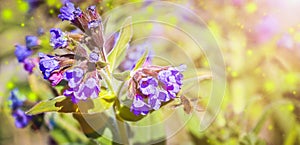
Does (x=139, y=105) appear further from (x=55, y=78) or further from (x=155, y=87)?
(x=55, y=78)

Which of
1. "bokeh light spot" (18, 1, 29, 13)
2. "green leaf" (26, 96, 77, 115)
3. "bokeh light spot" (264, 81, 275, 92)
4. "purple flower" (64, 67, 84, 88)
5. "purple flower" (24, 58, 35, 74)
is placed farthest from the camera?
"bokeh light spot" (18, 1, 29, 13)

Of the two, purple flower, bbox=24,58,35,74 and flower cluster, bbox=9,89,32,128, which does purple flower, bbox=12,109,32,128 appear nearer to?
flower cluster, bbox=9,89,32,128

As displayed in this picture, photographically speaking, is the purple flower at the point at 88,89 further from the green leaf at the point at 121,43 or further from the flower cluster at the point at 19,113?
the flower cluster at the point at 19,113

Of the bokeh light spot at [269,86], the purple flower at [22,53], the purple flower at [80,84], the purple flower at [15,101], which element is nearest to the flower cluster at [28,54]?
the purple flower at [22,53]

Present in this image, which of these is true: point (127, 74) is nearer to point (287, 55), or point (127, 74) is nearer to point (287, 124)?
point (287, 124)

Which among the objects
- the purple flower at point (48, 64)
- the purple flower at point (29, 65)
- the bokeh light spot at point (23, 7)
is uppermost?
the bokeh light spot at point (23, 7)

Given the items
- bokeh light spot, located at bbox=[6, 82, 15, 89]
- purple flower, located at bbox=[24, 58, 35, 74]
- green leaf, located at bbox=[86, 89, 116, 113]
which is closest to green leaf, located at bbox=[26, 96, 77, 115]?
green leaf, located at bbox=[86, 89, 116, 113]

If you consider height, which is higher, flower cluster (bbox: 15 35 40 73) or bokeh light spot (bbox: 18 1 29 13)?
bokeh light spot (bbox: 18 1 29 13)
